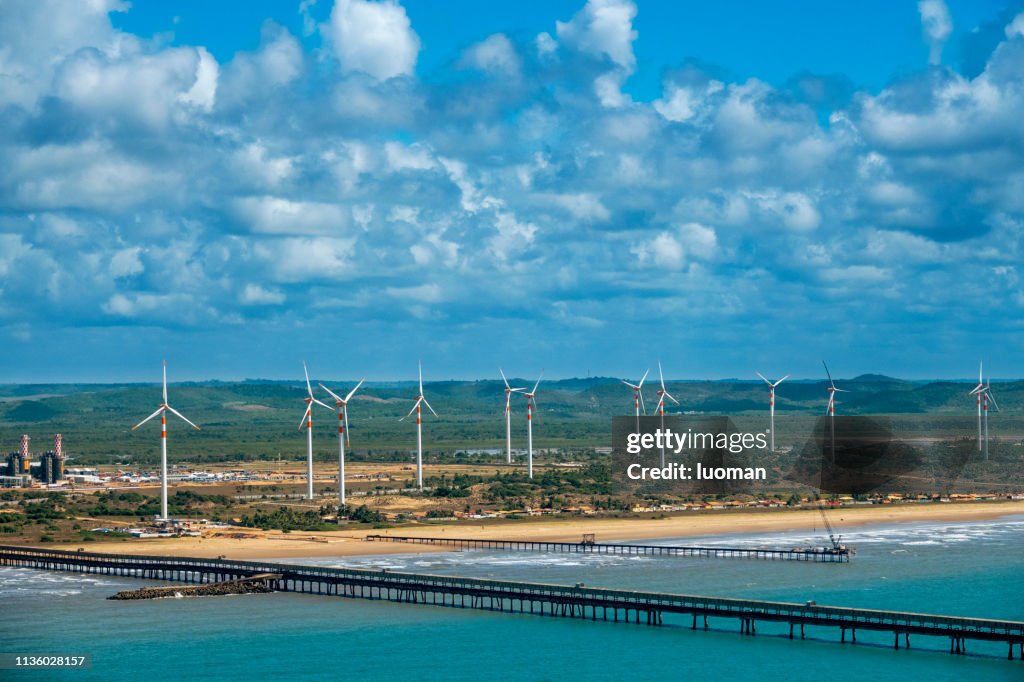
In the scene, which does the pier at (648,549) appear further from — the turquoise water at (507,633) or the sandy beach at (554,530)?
the sandy beach at (554,530)

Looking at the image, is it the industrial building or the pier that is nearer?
the pier

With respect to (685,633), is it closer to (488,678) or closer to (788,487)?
(488,678)

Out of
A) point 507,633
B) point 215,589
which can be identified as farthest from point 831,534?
point 215,589

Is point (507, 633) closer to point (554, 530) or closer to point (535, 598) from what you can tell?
point (535, 598)

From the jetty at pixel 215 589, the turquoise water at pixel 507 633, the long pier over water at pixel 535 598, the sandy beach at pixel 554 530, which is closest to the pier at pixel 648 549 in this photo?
the turquoise water at pixel 507 633

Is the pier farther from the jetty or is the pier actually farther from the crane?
the jetty

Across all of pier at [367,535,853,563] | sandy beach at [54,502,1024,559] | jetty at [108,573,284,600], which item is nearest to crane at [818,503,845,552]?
pier at [367,535,853,563]

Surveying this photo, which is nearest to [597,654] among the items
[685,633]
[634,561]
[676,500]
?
[685,633]
